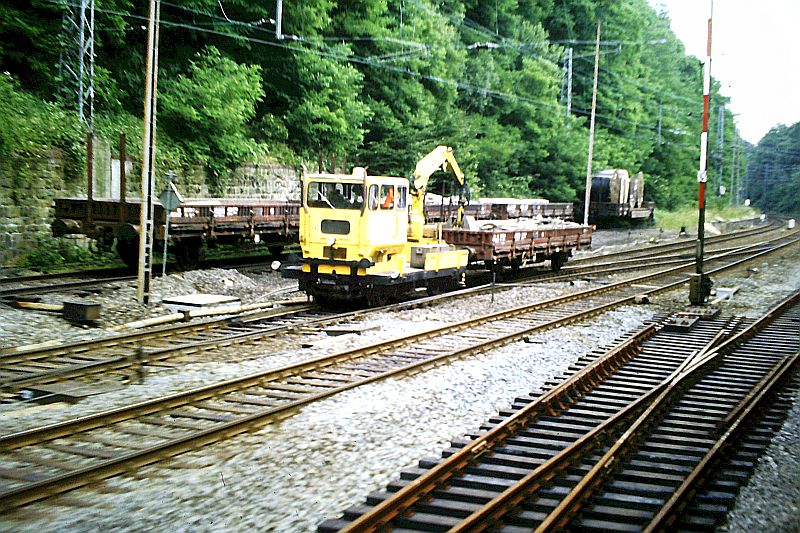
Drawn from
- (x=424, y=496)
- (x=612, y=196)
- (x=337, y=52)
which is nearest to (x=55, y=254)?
(x=337, y=52)

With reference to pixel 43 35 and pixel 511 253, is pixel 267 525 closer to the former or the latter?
pixel 511 253

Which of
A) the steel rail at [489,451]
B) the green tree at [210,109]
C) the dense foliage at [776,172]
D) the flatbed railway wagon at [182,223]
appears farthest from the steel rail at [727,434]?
the dense foliage at [776,172]

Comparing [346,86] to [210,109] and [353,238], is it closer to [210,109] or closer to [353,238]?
[210,109]

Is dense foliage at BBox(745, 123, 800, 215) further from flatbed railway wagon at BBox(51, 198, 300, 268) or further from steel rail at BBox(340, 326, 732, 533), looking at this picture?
steel rail at BBox(340, 326, 732, 533)

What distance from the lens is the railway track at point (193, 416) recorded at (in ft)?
23.1

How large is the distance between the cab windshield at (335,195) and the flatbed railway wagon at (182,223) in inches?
183

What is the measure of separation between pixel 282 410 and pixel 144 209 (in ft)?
26.8

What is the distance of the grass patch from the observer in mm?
52906

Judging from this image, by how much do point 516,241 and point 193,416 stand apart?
13.9 m

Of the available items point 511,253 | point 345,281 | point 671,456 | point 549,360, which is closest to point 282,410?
point 671,456

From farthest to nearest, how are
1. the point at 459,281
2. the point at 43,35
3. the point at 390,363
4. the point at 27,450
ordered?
the point at 43,35, the point at 459,281, the point at 390,363, the point at 27,450

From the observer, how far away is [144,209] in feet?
52.2

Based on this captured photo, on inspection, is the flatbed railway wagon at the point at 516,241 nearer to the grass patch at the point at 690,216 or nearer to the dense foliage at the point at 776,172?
the grass patch at the point at 690,216

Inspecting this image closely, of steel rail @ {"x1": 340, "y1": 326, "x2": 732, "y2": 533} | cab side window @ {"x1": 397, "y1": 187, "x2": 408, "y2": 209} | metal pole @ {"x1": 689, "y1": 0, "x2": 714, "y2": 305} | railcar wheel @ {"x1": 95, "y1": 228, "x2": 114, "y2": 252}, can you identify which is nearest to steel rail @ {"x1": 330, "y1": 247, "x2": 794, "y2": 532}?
steel rail @ {"x1": 340, "y1": 326, "x2": 732, "y2": 533}
